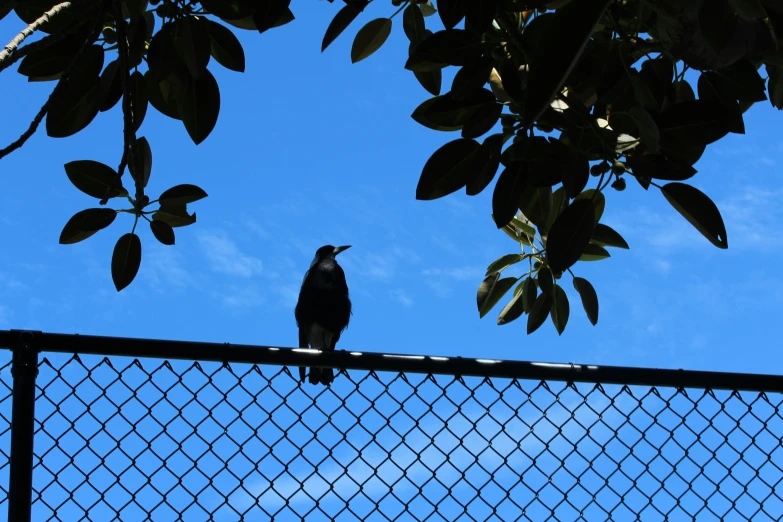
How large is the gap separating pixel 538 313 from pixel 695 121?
2.23 ft

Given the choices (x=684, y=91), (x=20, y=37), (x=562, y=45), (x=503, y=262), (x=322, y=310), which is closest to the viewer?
(x=562, y=45)

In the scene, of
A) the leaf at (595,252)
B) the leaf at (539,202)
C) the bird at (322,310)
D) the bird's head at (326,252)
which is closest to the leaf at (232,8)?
the leaf at (539,202)

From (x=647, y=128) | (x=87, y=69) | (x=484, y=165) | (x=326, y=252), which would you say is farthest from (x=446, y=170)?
(x=326, y=252)

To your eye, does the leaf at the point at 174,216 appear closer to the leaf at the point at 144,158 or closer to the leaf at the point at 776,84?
the leaf at the point at 144,158

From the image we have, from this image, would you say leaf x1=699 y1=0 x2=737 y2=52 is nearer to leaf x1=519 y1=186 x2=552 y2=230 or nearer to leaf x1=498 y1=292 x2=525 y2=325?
leaf x1=519 y1=186 x2=552 y2=230

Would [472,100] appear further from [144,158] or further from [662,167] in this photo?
[144,158]

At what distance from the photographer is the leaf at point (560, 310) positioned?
1969 mm

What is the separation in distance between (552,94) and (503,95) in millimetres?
948

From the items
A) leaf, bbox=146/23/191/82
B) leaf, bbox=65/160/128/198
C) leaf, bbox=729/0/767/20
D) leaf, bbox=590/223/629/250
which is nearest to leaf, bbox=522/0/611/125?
leaf, bbox=729/0/767/20

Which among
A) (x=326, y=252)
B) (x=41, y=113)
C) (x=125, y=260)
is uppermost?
(x=326, y=252)

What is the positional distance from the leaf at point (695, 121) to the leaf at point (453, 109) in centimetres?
32

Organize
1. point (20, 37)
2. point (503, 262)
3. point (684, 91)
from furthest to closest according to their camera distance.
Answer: point (503, 262), point (684, 91), point (20, 37)

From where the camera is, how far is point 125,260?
5.08 ft

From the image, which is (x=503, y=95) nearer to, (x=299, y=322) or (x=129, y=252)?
(x=129, y=252)
